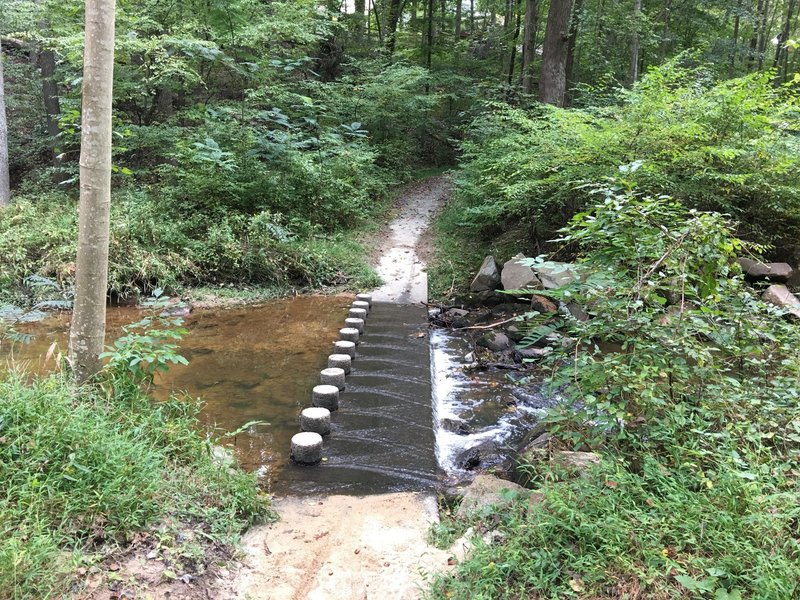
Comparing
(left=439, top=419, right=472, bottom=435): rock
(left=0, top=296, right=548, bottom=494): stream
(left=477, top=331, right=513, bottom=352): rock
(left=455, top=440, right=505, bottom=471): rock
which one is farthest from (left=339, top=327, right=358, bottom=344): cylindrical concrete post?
(left=455, top=440, right=505, bottom=471): rock

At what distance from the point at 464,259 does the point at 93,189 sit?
783cm

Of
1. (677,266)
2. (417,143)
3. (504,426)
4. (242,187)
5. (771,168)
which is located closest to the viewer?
(677,266)

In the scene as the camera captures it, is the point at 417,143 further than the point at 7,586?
Yes

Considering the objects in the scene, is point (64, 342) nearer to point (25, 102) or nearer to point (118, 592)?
point (118, 592)

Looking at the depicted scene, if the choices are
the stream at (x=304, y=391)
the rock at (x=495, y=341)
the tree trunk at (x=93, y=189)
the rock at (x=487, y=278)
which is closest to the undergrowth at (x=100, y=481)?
the tree trunk at (x=93, y=189)

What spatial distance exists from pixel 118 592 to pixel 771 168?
26.9 feet

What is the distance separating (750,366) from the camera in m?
3.57

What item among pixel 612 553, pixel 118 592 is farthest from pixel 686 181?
pixel 118 592

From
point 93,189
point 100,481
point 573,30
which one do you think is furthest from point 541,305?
point 573,30

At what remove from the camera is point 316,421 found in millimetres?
4281

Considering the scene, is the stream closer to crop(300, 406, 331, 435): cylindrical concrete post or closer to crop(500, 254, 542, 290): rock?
crop(300, 406, 331, 435): cylindrical concrete post

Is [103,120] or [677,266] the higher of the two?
[103,120]

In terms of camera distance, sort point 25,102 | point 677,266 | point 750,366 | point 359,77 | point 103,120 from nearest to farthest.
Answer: point 677,266
point 103,120
point 750,366
point 25,102
point 359,77

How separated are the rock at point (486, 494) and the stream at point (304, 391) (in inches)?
16.0
